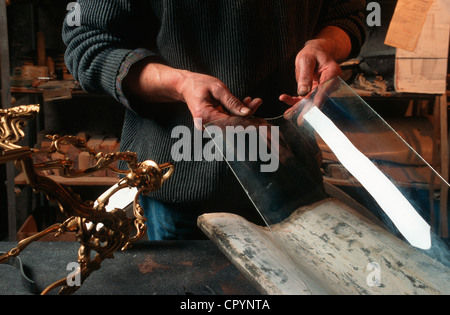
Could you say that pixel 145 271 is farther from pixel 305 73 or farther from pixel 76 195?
pixel 305 73

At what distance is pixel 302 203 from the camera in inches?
26.2

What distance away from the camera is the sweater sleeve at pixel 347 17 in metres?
0.90

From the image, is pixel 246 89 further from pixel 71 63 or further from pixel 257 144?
pixel 71 63

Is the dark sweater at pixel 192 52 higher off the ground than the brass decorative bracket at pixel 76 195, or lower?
higher

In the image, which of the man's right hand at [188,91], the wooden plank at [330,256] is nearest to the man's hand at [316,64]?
the man's right hand at [188,91]

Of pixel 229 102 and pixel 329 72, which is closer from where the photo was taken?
pixel 229 102

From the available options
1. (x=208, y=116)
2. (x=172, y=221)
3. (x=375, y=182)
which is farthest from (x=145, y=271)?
(x=375, y=182)

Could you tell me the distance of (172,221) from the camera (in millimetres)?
856

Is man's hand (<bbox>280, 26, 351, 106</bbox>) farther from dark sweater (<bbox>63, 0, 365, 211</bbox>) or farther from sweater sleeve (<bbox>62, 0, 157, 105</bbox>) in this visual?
sweater sleeve (<bbox>62, 0, 157, 105</bbox>)

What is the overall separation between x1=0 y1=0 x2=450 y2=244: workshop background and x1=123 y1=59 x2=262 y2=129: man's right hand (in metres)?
1.00

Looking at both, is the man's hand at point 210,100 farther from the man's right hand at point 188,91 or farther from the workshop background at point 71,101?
the workshop background at point 71,101

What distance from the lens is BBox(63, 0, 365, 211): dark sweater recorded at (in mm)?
739

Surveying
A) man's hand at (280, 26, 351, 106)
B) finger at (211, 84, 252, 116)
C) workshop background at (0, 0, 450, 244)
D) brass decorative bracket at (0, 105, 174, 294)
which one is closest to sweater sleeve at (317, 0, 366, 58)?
man's hand at (280, 26, 351, 106)

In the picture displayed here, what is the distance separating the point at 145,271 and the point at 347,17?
708 mm
